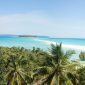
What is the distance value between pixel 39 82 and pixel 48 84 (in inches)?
65.1

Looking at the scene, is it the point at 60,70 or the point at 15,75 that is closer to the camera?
the point at 60,70

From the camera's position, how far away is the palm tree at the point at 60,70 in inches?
1435

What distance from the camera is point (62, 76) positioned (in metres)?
36.6

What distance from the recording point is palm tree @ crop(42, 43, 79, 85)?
36.4m

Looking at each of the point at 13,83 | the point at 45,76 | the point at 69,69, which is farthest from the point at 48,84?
the point at 13,83

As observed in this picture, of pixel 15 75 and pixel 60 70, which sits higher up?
pixel 60 70

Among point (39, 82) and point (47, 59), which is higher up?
point (47, 59)

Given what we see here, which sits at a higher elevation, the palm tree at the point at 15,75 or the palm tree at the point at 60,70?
the palm tree at the point at 60,70

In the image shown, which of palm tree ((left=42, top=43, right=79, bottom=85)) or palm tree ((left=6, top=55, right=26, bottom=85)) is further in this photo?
palm tree ((left=6, top=55, right=26, bottom=85))

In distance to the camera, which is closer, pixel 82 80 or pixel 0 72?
pixel 82 80

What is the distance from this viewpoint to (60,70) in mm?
37000

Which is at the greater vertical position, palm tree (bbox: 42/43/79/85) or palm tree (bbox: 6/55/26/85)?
palm tree (bbox: 42/43/79/85)

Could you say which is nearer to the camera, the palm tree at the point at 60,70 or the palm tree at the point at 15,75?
the palm tree at the point at 60,70

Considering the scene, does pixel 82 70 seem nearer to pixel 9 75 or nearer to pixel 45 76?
pixel 45 76
